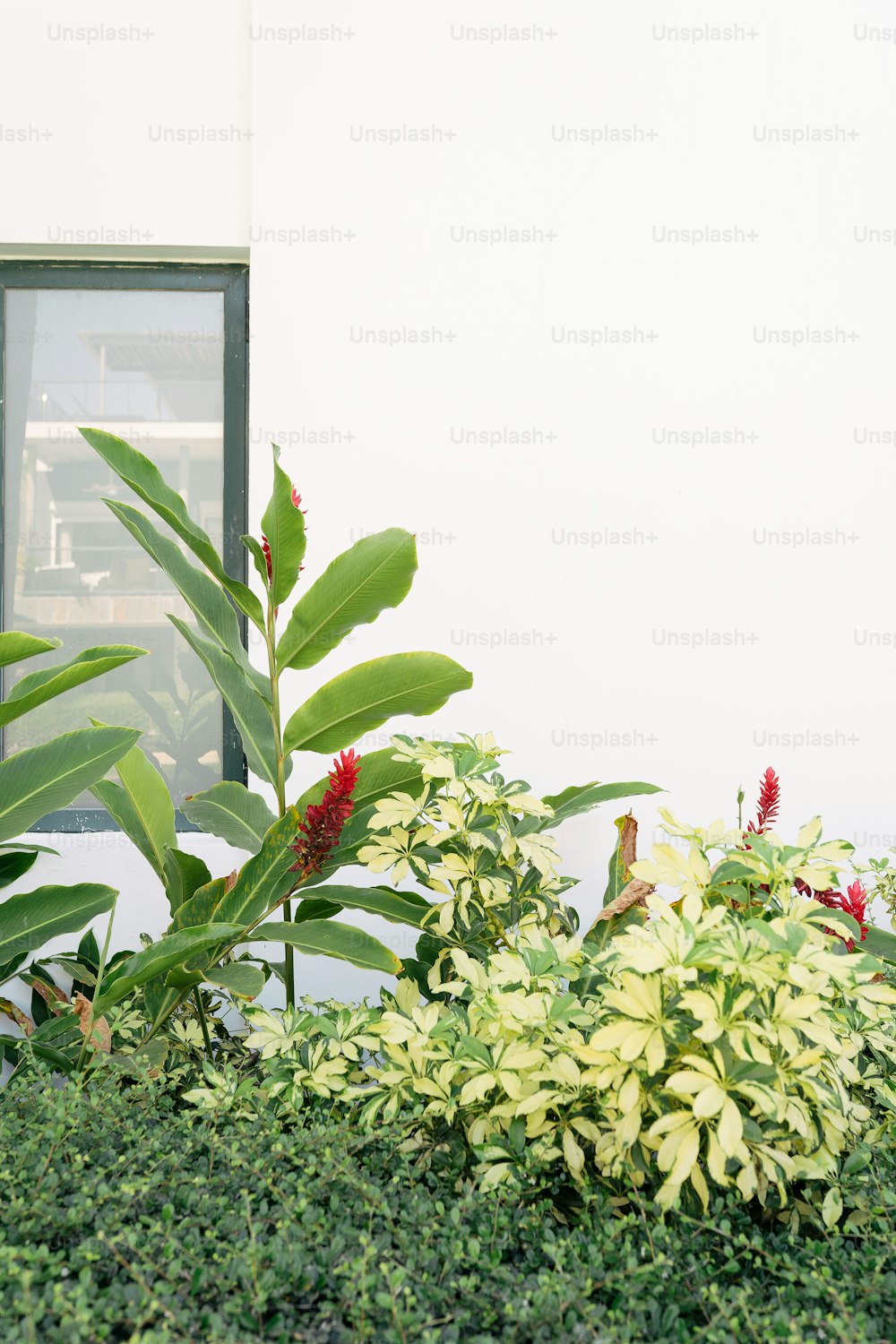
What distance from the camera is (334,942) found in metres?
1.50

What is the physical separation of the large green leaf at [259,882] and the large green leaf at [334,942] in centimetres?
5

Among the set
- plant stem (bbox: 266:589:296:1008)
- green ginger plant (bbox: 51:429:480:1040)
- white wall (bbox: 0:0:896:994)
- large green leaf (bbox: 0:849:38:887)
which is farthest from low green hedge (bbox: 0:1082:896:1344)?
white wall (bbox: 0:0:896:994)

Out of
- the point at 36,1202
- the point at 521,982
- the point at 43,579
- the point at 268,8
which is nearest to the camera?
the point at 36,1202

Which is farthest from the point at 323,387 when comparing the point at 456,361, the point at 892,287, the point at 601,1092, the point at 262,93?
the point at 601,1092

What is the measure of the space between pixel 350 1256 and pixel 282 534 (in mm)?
1057

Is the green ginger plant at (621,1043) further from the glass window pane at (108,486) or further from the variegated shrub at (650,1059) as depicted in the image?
the glass window pane at (108,486)

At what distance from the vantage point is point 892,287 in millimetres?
2141

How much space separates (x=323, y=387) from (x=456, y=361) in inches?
12.2

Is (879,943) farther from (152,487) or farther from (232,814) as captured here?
(152,487)

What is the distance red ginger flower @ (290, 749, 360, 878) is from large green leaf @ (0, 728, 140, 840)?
0.34 metres

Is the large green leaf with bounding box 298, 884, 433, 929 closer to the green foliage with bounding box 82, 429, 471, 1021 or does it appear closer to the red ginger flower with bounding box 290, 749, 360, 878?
the green foliage with bounding box 82, 429, 471, 1021

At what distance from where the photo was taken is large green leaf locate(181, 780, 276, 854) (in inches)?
64.6

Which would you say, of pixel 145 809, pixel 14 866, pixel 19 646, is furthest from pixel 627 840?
pixel 14 866

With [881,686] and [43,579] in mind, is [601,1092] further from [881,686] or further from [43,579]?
[43,579]
